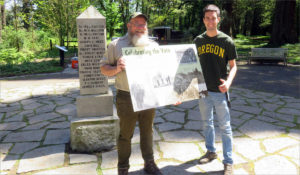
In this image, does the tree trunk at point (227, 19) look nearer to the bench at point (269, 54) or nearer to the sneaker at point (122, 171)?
the bench at point (269, 54)

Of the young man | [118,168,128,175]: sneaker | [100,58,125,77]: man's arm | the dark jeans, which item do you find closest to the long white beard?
[100,58,125,77]: man's arm

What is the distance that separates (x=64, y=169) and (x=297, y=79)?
8.96 m

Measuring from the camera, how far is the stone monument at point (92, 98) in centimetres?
350

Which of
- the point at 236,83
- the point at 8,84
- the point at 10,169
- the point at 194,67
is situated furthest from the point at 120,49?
the point at 8,84

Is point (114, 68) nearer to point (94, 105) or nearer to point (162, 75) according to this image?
point (162, 75)

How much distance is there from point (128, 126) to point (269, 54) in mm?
11859

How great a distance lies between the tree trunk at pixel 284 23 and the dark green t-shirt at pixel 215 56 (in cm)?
1751

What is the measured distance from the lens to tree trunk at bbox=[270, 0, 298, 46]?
17.2 m

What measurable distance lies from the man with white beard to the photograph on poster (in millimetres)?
117

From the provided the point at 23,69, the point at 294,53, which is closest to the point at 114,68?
the point at 23,69

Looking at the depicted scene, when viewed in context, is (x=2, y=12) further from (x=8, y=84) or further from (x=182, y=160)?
(x=182, y=160)

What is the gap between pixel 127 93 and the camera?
250 cm

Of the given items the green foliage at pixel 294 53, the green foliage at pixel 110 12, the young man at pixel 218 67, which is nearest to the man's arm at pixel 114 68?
the young man at pixel 218 67

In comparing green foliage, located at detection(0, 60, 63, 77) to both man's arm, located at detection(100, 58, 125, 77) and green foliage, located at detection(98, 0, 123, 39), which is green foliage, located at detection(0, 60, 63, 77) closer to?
man's arm, located at detection(100, 58, 125, 77)
